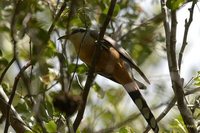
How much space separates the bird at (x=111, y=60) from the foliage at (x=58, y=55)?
107 millimetres

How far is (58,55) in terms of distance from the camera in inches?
150

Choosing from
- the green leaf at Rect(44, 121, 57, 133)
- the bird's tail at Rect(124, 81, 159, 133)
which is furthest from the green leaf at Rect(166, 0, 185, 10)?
the green leaf at Rect(44, 121, 57, 133)

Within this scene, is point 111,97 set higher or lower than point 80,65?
lower

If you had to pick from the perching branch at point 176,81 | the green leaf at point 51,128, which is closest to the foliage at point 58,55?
the green leaf at point 51,128

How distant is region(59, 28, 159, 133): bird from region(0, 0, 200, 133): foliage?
11cm

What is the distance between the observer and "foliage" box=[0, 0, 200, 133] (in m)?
2.87

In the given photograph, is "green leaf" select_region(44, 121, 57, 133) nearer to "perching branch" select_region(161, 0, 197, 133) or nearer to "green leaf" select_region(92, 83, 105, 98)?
"perching branch" select_region(161, 0, 197, 133)

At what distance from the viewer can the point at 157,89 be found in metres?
3.72

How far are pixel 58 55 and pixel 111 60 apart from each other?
118 centimetres

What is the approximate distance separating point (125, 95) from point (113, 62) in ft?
1.63

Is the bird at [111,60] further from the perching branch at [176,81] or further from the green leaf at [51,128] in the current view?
the green leaf at [51,128]

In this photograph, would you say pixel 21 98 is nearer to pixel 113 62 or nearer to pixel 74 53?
pixel 74 53

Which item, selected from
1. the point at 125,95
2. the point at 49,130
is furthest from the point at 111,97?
the point at 49,130

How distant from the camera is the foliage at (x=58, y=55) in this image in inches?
113
